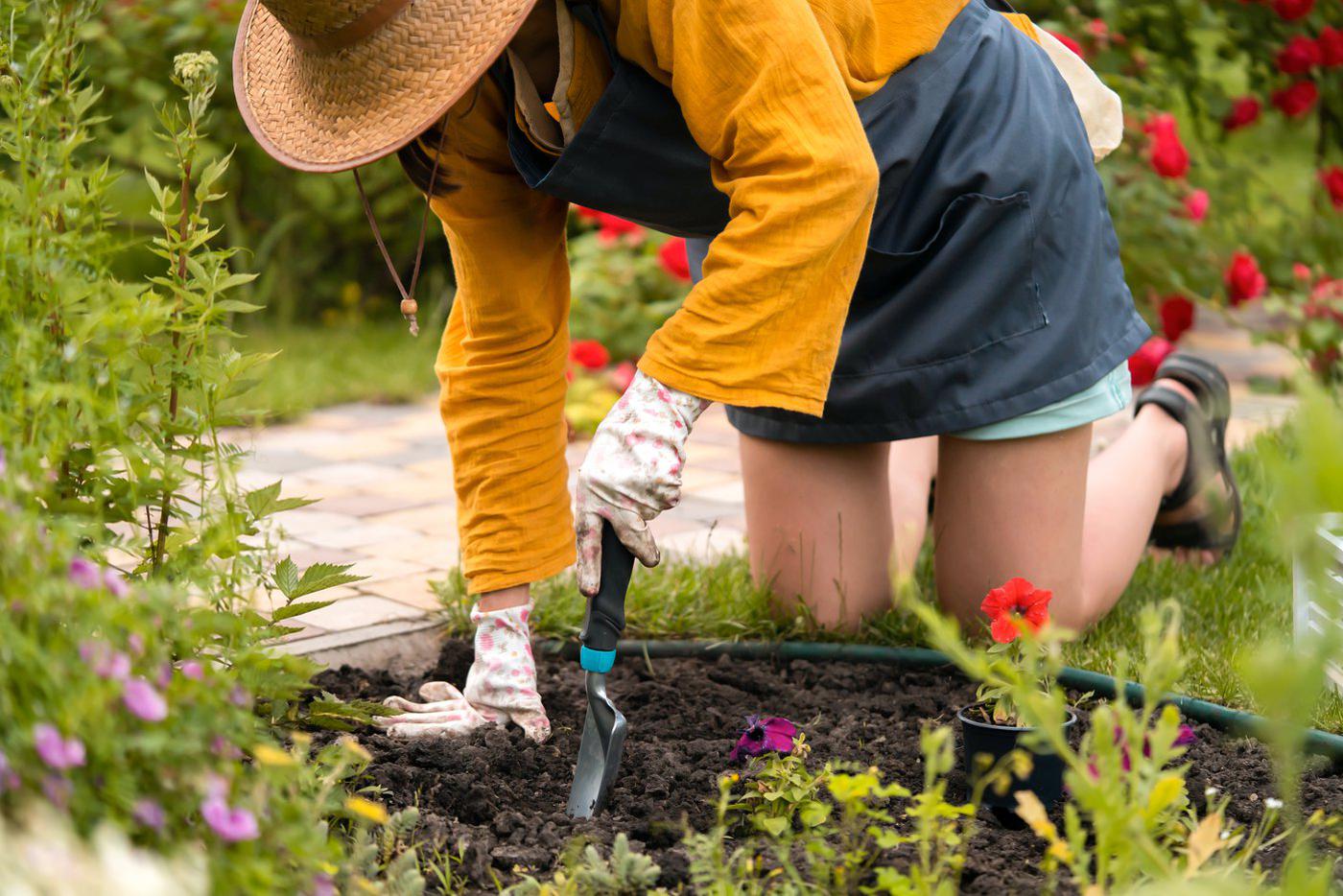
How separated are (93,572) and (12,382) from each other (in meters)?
0.32

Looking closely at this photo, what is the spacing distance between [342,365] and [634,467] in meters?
3.24

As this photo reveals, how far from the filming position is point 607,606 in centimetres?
165

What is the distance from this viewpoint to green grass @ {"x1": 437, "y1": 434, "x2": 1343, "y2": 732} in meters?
2.25

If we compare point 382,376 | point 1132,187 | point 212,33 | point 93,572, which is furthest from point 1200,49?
point 93,572

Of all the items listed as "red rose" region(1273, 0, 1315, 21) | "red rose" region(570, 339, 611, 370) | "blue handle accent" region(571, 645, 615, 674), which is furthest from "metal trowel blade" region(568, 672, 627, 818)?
"red rose" region(1273, 0, 1315, 21)

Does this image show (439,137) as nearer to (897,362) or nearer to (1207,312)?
(897,362)

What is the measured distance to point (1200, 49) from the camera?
4.42m

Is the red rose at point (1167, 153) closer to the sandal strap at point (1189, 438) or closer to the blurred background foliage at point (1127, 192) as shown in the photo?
the blurred background foliage at point (1127, 192)

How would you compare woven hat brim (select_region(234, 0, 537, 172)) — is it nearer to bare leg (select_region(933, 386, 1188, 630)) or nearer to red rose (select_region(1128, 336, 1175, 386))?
bare leg (select_region(933, 386, 1188, 630))

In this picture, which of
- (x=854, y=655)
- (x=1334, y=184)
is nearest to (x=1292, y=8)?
(x=1334, y=184)

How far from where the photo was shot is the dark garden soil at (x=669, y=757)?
62.0 inches

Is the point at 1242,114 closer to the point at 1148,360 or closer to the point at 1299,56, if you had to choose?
the point at 1299,56

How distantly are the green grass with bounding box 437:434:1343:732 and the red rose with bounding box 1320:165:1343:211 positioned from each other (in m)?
1.84

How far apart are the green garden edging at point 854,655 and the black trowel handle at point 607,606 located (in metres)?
0.54
